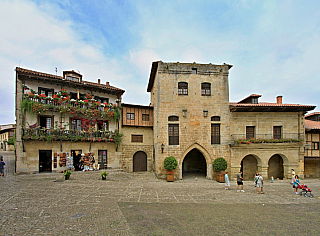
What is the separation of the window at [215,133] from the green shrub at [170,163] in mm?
4746

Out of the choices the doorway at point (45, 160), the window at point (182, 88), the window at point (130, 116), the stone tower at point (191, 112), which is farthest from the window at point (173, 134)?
the doorway at point (45, 160)

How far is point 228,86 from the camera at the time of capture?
2078 cm

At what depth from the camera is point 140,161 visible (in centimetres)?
2312

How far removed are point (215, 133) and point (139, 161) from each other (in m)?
9.60

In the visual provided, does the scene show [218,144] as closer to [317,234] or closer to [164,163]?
[164,163]

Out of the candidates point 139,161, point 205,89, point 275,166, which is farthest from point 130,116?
point 275,166

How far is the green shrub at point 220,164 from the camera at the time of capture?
19078mm

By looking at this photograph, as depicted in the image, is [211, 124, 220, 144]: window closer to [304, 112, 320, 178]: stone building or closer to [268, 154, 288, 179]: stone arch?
[268, 154, 288, 179]: stone arch

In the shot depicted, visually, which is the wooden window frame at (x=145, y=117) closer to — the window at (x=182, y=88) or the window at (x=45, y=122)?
the window at (x=182, y=88)

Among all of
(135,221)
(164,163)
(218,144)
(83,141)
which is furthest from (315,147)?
(83,141)

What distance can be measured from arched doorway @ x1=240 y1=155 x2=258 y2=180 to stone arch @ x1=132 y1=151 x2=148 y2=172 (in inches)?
446

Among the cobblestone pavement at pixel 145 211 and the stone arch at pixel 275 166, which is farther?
the stone arch at pixel 275 166

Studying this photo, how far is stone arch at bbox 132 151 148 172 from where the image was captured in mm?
22869

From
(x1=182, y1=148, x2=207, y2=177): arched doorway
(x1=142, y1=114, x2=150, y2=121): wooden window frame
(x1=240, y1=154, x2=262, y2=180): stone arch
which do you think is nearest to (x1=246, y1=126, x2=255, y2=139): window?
(x1=240, y1=154, x2=262, y2=180): stone arch
